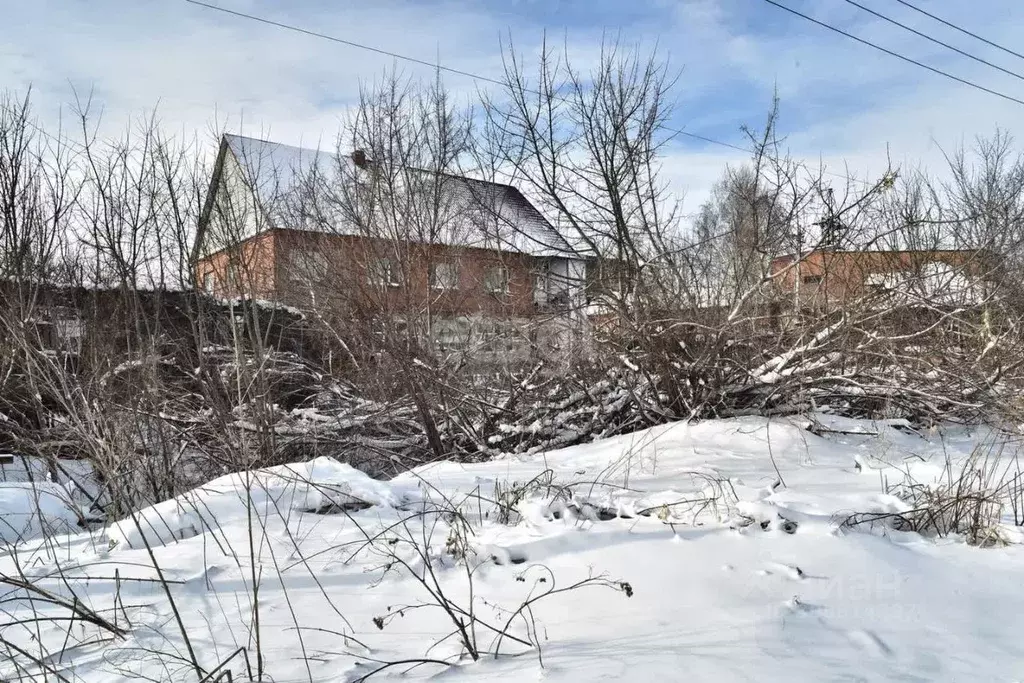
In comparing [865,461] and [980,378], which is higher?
[980,378]

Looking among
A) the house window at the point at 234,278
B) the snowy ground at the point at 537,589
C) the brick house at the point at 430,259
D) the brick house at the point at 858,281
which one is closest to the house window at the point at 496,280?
the brick house at the point at 430,259

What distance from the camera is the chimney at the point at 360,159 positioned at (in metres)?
10.9

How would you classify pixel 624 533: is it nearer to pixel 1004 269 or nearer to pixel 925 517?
pixel 925 517

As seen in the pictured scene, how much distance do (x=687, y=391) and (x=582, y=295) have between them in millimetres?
1855

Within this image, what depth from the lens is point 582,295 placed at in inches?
315

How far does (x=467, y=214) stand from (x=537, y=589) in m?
7.93

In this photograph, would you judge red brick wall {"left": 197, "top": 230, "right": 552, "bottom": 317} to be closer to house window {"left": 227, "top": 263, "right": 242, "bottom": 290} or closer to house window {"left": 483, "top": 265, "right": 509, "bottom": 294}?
house window {"left": 483, "top": 265, "right": 509, "bottom": 294}

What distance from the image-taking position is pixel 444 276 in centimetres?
1020

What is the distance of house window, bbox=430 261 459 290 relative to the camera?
9.91 metres

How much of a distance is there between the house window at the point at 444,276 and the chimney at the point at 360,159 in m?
2.20

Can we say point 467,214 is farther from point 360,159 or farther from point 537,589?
point 537,589

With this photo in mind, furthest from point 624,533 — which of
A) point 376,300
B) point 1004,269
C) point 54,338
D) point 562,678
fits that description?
point 1004,269

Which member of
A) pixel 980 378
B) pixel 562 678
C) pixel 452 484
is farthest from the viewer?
pixel 980 378

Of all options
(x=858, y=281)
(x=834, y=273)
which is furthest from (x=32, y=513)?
(x=858, y=281)
